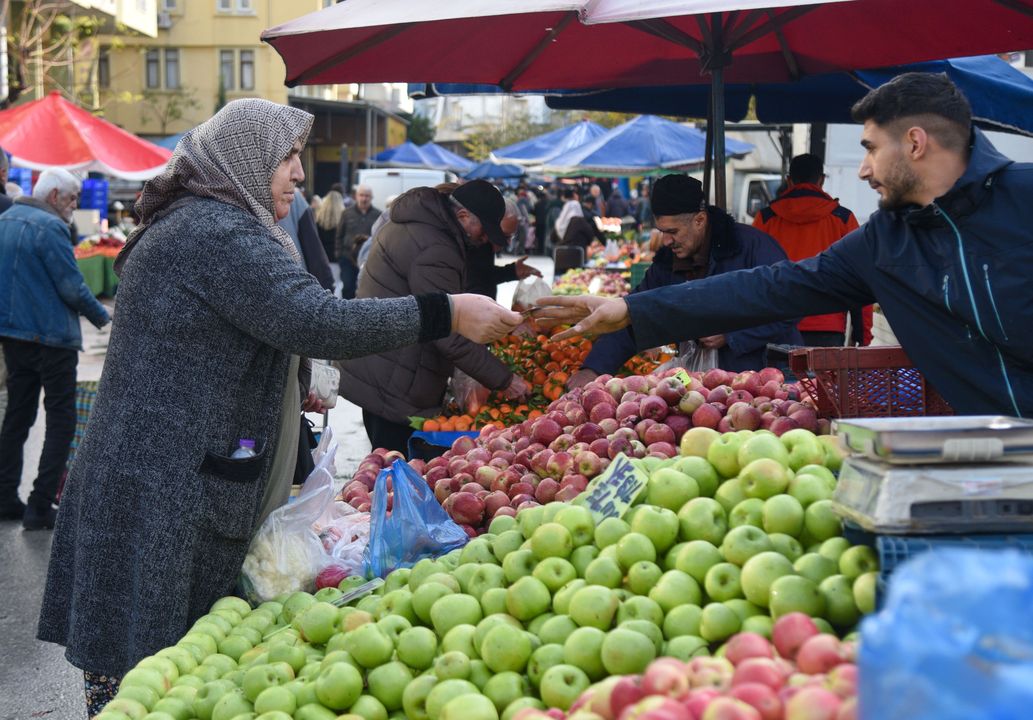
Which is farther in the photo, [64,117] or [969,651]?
[64,117]

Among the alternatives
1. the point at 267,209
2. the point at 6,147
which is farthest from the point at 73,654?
the point at 6,147

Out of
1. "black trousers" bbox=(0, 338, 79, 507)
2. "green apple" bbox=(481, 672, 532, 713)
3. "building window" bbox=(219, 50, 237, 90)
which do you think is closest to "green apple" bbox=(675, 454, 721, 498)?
"green apple" bbox=(481, 672, 532, 713)

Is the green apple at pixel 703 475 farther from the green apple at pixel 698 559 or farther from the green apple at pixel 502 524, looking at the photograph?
the green apple at pixel 502 524

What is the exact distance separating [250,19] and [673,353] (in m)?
45.7

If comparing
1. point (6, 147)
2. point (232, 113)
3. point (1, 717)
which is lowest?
point (1, 717)

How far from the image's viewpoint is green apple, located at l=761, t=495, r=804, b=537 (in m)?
2.29

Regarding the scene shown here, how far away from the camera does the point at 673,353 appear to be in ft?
19.8

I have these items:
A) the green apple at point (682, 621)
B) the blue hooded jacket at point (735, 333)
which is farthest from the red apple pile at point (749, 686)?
the blue hooded jacket at point (735, 333)

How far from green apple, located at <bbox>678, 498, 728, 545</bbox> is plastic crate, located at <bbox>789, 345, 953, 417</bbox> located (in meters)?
0.77

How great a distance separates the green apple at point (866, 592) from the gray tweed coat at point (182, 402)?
1.39 metres

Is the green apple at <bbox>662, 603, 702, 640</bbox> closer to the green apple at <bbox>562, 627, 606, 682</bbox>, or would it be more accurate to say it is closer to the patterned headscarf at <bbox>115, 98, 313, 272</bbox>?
the green apple at <bbox>562, 627, 606, 682</bbox>

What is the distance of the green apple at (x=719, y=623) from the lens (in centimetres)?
207

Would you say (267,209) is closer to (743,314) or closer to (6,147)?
(743,314)

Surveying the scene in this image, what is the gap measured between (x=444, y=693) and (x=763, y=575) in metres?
0.65
